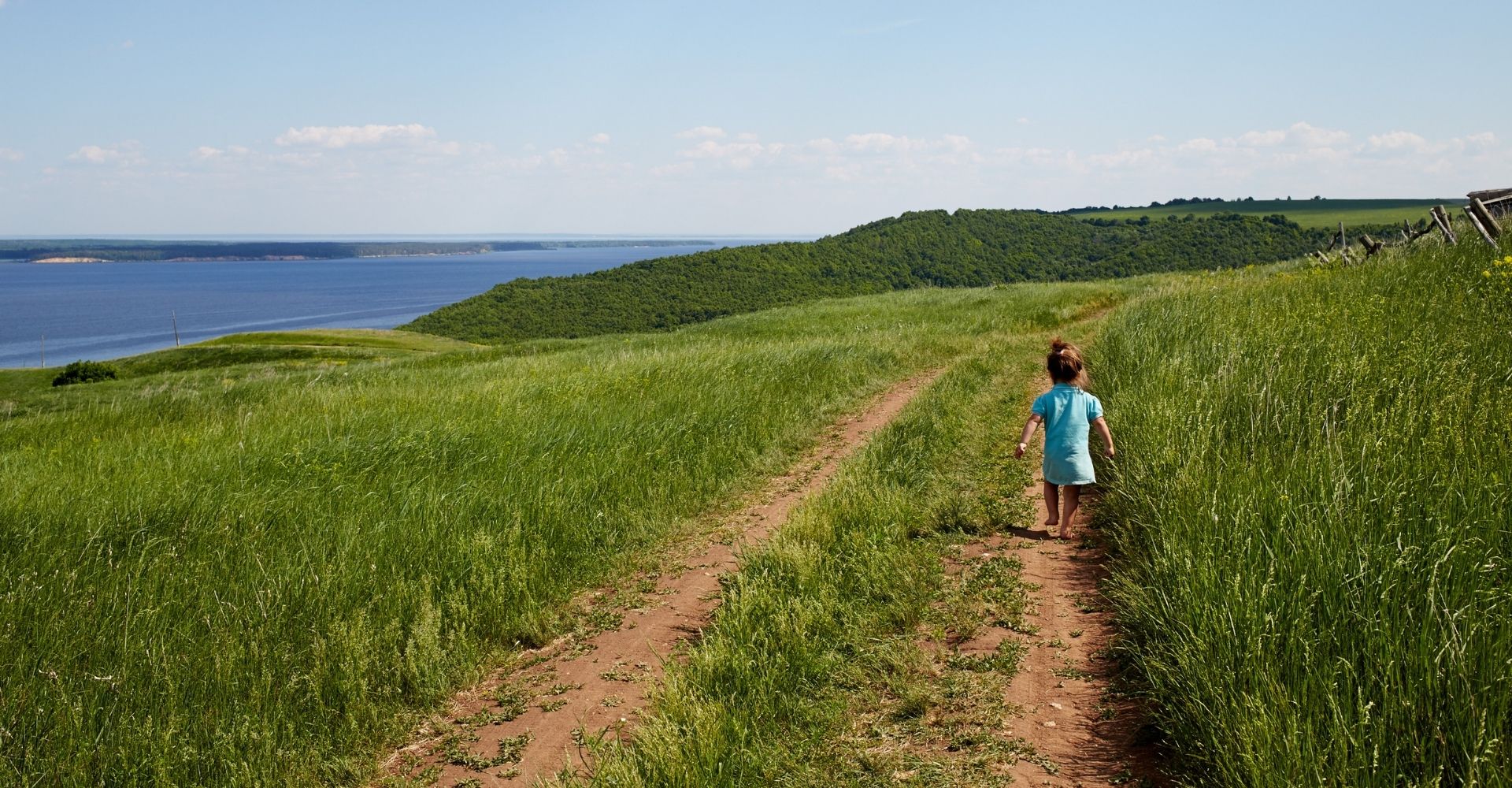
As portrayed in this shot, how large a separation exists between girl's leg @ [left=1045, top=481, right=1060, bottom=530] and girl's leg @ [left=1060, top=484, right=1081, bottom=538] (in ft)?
0.30

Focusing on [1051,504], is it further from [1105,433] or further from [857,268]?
[857,268]

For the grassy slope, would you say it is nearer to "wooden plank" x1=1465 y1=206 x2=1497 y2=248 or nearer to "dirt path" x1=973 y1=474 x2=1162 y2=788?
"dirt path" x1=973 y1=474 x2=1162 y2=788

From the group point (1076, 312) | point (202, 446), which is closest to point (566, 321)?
point (1076, 312)

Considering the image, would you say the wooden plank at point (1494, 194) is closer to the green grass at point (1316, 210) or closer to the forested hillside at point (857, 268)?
the forested hillside at point (857, 268)

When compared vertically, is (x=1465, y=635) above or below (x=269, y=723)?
above

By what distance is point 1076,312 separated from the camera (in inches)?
1016

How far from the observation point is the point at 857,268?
368 feet

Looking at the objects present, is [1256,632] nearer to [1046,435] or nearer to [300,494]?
[1046,435]

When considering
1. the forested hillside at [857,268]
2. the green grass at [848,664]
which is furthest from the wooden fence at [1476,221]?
the forested hillside at [857,268]

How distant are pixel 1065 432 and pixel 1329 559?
10.2 feet

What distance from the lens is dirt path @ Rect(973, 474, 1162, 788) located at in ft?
11.5

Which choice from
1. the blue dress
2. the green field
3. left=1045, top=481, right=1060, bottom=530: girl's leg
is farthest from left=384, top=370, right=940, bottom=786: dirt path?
the blue dress

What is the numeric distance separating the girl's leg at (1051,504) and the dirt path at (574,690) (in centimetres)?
219

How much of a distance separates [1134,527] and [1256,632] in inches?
87.9
